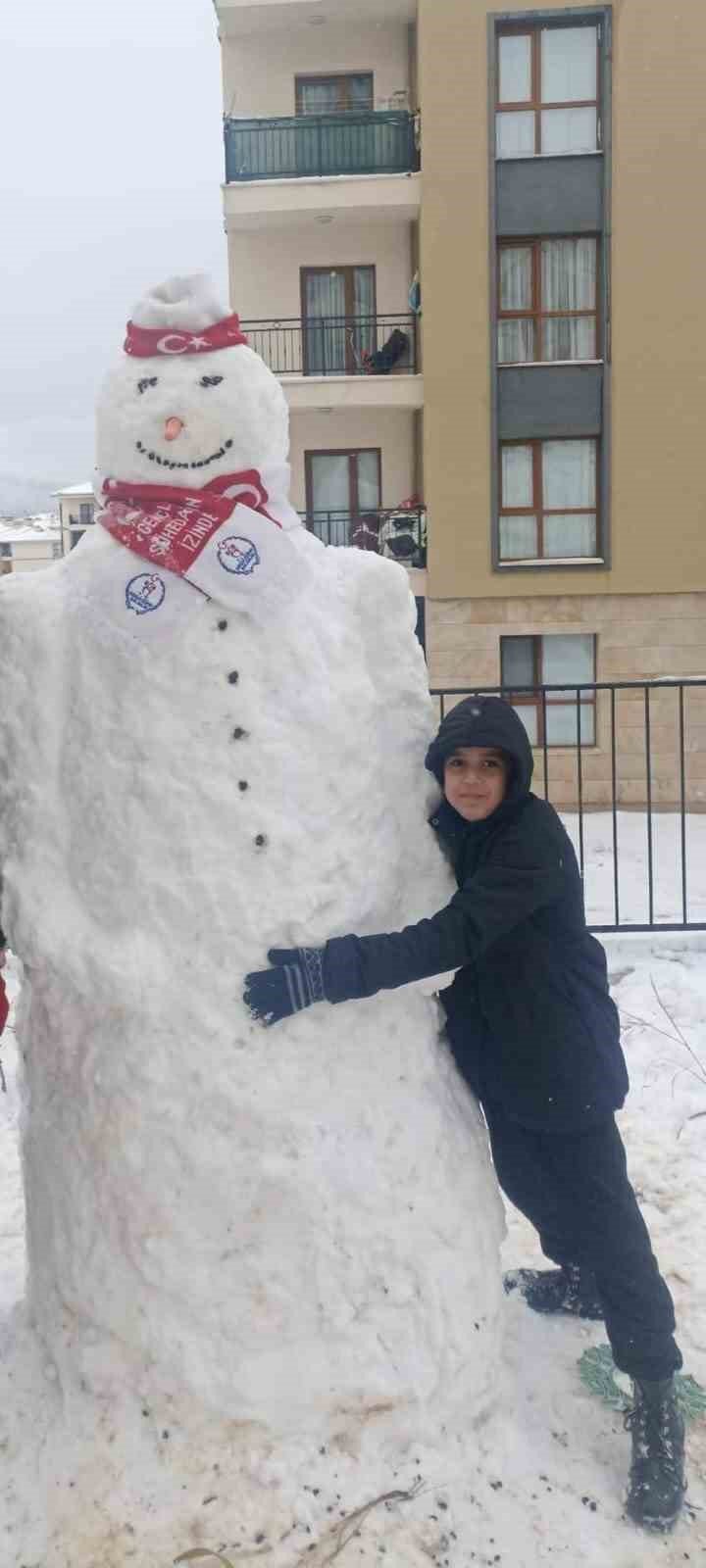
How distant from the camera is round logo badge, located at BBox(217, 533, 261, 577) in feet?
7.00

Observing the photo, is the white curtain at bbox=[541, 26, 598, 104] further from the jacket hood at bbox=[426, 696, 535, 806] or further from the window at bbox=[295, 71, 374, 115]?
the jacket hood at bbox=[426, 696, 535, 806]

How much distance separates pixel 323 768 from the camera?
7.13 ft

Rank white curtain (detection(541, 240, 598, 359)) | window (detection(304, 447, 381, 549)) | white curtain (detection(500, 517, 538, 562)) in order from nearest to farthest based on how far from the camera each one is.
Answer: white curtain (detection(541, 240, 598, 359)), white curtain (detection(500, 517, 538, 562)), window (detection(304, 447, 381, 549))

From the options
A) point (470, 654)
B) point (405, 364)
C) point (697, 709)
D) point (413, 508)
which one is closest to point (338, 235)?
point (405, 364)

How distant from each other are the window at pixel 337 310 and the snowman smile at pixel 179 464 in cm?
1207

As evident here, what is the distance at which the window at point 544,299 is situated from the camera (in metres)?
12.5

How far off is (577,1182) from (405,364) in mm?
12416

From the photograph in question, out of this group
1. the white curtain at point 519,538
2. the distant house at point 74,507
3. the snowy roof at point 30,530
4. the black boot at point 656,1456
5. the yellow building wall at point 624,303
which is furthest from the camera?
the snowy roof at point 30,530

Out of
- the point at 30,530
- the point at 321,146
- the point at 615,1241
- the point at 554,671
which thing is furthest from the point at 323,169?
the point at 30,530

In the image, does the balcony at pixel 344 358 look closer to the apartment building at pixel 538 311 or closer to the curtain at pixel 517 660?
the apartment building at pixel 538 311

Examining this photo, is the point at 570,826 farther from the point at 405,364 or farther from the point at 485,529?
the point at 405,364

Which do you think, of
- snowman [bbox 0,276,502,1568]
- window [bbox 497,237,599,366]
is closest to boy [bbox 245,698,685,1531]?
snowman [bbox 0,276,502,1568]

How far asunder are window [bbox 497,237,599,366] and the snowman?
11.2 meters

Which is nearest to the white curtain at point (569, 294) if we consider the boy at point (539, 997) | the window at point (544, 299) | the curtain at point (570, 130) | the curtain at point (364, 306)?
the window at point (544, 299)
